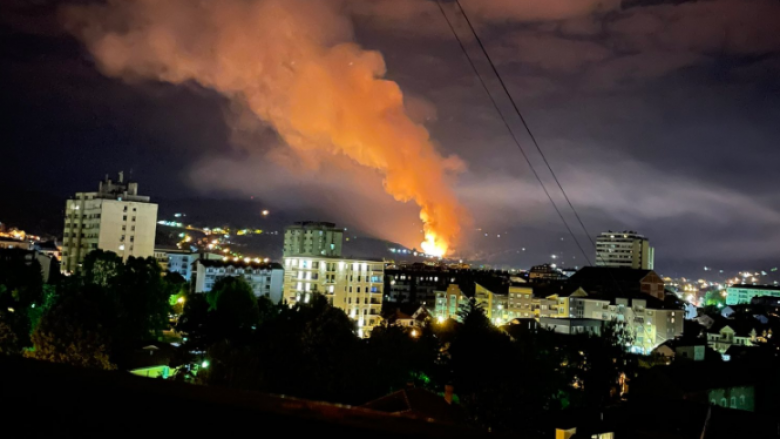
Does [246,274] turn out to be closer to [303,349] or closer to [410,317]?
[410,317]

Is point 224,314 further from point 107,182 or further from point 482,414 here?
point 107,182

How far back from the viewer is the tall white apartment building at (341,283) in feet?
134

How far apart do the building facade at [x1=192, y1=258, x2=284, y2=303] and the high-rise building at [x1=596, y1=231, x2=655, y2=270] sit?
214 ft

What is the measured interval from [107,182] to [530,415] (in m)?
50.9

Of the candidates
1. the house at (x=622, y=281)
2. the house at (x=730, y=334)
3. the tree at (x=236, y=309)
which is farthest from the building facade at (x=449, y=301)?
the tree at (x=236, y=309)

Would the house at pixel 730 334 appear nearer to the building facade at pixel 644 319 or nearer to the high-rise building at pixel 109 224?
the building facade at pixel 644 319

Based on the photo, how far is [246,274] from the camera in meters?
49.6

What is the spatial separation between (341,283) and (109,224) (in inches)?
929

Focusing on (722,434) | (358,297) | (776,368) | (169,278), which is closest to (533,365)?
(722,434)

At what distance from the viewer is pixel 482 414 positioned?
12.2 metres

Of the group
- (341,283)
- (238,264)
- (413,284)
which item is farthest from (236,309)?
(413,284)

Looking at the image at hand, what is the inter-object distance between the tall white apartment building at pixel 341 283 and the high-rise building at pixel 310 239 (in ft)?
81.3

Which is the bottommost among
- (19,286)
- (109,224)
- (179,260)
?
(19,286)

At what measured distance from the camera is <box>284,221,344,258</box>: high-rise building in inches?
2643
